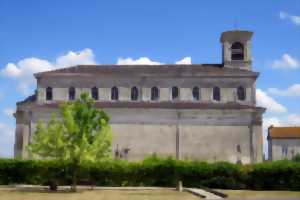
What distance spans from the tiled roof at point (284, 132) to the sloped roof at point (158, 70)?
31.1 metres

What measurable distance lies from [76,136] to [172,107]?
20.9 m

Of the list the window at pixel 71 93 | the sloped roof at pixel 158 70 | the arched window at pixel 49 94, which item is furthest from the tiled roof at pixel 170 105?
the sloped roof at pixel 158 70

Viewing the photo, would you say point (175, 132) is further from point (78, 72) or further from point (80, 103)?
point (80, 103)

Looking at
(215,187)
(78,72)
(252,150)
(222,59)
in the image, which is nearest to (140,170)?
(215,187)

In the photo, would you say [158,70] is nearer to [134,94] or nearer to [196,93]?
[134,94]

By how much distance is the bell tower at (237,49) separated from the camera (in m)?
55.8

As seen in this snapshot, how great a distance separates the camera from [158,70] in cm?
5462

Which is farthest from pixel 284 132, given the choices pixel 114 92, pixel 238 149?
pixel 114 92

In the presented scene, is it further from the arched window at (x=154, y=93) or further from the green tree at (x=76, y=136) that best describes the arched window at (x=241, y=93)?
the green tree at (x=76, y=136)

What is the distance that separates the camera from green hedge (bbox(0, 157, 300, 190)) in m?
35.6

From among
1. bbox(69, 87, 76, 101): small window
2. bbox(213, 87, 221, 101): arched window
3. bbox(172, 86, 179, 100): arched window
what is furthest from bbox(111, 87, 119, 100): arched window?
bbox(213, 87, 221, 101): arched window

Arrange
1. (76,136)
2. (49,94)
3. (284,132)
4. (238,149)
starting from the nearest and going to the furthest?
(76,136), (238,149), (49,94), (284,132)

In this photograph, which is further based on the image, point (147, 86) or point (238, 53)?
point (238, 53)

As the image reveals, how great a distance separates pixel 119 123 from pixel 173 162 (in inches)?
583
